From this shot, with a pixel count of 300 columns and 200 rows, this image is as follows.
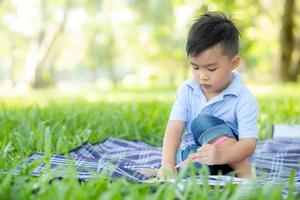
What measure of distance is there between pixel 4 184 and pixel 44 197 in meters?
0.17

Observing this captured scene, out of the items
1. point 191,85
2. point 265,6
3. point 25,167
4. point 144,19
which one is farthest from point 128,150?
point 144,19

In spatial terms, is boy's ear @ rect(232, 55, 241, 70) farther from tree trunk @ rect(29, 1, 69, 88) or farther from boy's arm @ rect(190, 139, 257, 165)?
tree trunk @ rect(29, 1, 69, 88)

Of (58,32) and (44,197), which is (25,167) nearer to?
(44,197)

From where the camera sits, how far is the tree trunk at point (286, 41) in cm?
1272

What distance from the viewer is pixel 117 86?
2080cm

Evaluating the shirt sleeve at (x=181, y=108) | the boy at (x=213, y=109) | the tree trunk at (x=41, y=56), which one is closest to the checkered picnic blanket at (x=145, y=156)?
the boy at (x=213, y=109)

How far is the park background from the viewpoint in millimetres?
1692

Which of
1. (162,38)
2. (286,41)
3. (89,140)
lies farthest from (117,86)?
(89,140)

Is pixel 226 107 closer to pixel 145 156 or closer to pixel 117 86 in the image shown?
pixel 145 156

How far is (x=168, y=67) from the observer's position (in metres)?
34.0

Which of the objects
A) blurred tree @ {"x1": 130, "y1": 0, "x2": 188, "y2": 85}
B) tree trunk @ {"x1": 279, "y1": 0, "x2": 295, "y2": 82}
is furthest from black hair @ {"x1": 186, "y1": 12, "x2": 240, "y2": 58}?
blurred tree @ {"x1": 130, "y1": 0, "x2": 188, "y2": 85}

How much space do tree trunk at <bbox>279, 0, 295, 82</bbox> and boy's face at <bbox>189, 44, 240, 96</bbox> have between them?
35.2 ft

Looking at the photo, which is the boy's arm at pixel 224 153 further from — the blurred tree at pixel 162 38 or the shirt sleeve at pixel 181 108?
the blurred tree at pixel 162 38

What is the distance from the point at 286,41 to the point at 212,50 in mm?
11459
